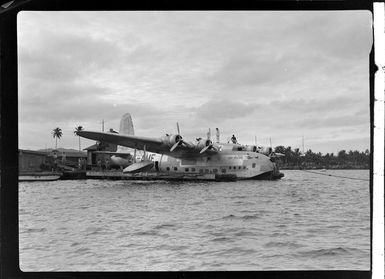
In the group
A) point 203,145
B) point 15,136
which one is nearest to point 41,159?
point 15,136

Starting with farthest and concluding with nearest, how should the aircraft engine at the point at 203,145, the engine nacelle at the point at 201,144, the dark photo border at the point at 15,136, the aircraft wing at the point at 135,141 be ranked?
the engine nacelle at the point at 201,144, the aircraft engine at the point at 203,145, the aircraft wing at the point at 135,141, the dark photo border at the point at 15,136

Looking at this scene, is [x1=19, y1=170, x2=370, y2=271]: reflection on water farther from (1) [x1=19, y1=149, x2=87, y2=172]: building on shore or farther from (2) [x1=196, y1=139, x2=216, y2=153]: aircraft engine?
(2) [x1=196, y1=139, x2=216, y2=153]: aircraft engine

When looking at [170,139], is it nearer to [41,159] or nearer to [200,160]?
[200,160]

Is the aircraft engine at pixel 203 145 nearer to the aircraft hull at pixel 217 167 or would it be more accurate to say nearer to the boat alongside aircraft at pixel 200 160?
the boat alongside aircraft at pixel 200 160

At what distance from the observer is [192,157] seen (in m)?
12.4

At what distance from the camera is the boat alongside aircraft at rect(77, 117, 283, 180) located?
1142 centimetres

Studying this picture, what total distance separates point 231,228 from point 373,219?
2.48 metres

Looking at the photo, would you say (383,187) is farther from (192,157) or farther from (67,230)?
(192,157)

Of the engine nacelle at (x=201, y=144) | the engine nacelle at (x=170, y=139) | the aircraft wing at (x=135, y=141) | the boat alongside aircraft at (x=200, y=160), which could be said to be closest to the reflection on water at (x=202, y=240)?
the aircraft wing at (x=135, y=141)

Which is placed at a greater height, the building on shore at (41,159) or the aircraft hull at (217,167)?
the building on shore at (41,159)

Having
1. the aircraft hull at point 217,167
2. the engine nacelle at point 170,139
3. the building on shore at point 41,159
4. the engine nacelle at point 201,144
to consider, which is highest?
the engine nacelle at point 170,139

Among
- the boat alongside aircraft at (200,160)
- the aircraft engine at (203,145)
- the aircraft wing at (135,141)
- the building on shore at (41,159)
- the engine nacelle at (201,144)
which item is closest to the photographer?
the building on shore at (41,159)

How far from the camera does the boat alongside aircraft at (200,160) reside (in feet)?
37.5

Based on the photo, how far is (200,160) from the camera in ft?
40.0
